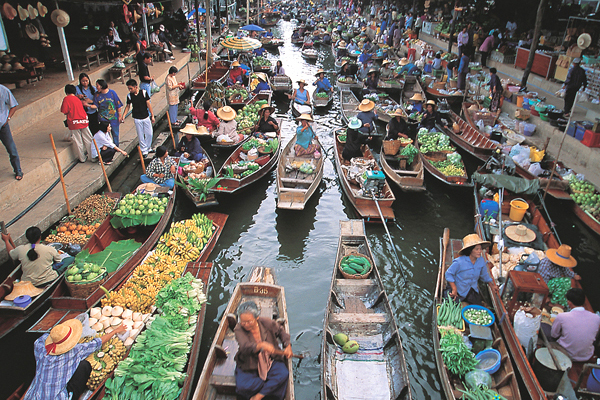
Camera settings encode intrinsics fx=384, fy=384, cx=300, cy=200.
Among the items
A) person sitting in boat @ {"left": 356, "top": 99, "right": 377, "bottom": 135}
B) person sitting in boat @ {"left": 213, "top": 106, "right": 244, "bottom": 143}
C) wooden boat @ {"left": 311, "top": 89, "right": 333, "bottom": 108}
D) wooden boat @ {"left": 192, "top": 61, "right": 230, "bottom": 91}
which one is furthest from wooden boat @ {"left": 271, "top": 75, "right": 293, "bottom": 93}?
person sitting in boat @ {"left": 213, "top": 106, "right": 244, "bottom": 143}

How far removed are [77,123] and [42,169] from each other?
1291 mm

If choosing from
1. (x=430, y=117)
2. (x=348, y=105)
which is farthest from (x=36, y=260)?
(x=348, y=105)

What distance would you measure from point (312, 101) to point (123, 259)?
12.1 metres

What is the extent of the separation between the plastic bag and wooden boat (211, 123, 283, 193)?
20.5 ft

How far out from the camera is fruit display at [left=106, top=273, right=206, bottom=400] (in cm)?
445

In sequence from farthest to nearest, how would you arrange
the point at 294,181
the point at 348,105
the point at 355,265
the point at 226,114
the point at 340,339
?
the point at 348,105, the point at 226,114, the point at 294,181, the point at 355,265, the point at 340,339

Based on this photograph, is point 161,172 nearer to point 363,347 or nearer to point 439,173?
point 363,347

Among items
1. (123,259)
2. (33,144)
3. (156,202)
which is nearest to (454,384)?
(123,259)

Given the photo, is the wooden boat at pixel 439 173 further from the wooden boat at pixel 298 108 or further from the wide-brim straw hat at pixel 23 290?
the wide-brim straw hat at pixel 23 290

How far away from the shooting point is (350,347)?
525 centimetres

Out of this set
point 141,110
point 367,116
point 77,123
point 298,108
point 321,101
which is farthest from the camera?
point 321,101

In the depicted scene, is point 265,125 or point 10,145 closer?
point 10,145

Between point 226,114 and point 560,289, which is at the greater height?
point 226,114

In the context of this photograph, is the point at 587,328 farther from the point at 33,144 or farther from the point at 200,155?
the point at 33,144
